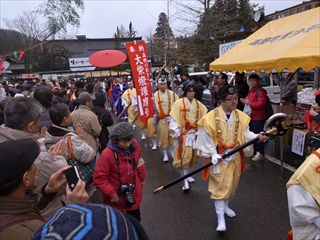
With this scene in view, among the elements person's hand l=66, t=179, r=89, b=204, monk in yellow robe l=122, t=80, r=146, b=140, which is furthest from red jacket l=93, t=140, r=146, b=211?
monk in yellow robe l=122, t=80, r=146, b=140

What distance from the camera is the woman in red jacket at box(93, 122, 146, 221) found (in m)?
2.45

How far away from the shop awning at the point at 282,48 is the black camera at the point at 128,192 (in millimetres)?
2817

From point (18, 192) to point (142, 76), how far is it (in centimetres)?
472

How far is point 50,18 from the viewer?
21250mm

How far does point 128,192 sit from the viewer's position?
8.14 ft

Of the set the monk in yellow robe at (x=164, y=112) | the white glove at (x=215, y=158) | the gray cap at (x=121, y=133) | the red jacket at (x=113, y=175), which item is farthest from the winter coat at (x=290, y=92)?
the gray cap at (x=121, y=133)

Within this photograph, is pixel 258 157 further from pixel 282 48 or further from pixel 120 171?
pixel 120 171

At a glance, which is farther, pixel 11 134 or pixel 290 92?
pixel 290 92

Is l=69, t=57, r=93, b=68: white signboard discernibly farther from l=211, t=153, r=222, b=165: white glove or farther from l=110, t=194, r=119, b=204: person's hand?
l=110, t=194, r=119, b=204: person's hand

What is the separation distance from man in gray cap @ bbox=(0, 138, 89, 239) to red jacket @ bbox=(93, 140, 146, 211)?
1.08 m

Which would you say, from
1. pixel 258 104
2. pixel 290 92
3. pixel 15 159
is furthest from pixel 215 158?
pixel 290 92

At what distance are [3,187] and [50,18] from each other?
2356cm

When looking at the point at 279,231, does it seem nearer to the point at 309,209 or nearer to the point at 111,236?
the point at 309,209

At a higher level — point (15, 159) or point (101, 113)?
point (15, 159)
